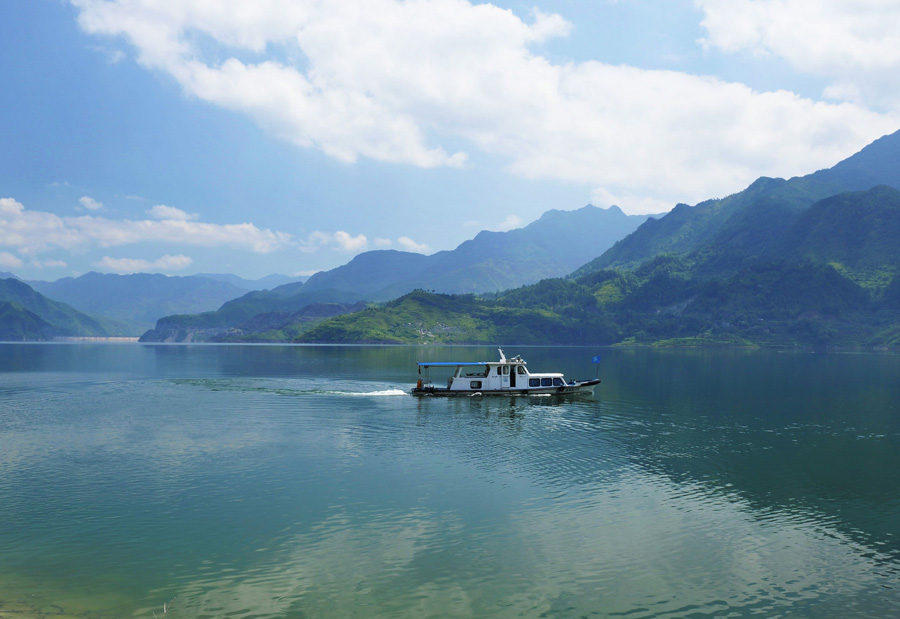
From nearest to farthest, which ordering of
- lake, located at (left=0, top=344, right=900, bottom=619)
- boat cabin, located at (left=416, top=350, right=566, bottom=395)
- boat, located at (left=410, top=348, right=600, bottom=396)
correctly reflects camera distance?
lake, located at (left=0, top=344, right=900, bottom=619) < boat, located at (left=410, top=348, right=600, bottom=396) < boat cabin, located at (left=416, top=350, right=566, bottom=395)

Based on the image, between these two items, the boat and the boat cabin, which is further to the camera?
the boat cabin

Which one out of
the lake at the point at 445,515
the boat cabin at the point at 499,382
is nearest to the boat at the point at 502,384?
the boat cabin at the point at 499,382

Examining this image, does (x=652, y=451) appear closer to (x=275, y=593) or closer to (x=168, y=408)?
(x=275, y=593)

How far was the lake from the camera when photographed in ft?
85.7

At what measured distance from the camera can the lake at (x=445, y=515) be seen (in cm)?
2611

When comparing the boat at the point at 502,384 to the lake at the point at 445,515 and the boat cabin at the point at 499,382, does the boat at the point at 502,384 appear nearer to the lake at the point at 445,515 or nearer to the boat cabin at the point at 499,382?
the boat cabin at the point at 499,382

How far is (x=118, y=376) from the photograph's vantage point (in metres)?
146

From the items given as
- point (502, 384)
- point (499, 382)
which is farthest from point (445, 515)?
point (502, 384)

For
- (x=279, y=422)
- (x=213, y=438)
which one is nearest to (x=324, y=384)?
(x=279, y=422)

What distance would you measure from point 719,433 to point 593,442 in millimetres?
18275

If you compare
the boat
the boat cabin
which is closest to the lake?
the boat

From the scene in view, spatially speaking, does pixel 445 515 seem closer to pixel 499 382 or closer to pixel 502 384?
pixel 499 382

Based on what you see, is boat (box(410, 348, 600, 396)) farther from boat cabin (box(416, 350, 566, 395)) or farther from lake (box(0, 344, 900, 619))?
lake (box(0, 344, 900, 619))

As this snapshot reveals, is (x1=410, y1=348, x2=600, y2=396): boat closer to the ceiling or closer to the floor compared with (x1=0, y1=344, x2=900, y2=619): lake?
closer to the ceiling
